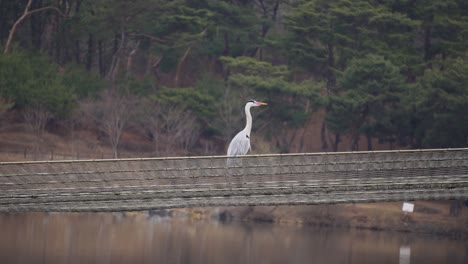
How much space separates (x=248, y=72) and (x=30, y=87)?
1046cm

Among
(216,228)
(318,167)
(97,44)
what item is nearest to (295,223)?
(216,228)

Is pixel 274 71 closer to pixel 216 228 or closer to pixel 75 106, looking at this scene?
pixel 75 106

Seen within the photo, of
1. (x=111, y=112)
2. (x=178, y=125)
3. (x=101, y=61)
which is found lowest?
(x=178, y=125)

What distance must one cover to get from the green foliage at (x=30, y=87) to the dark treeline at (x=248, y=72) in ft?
0.19

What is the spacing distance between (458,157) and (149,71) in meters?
36.9

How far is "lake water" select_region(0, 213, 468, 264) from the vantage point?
2212 cm

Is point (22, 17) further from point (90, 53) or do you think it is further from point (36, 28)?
point (90, 53)

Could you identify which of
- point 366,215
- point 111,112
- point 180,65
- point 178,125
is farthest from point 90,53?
point 366,215

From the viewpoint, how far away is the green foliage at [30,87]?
136 ft

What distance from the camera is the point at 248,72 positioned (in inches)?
1762

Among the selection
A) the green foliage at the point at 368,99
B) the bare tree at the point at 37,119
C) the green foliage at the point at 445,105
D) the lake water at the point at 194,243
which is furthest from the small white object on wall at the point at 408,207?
the bare tree at the point at 37,119

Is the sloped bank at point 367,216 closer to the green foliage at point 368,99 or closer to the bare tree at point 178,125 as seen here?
the green foliage at point 368,99

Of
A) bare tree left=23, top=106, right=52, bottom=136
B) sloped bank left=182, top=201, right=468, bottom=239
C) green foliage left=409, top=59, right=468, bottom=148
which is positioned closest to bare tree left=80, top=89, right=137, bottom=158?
bare tree left=23, top=106, right=52, bottom=136

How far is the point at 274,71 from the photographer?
145ft
